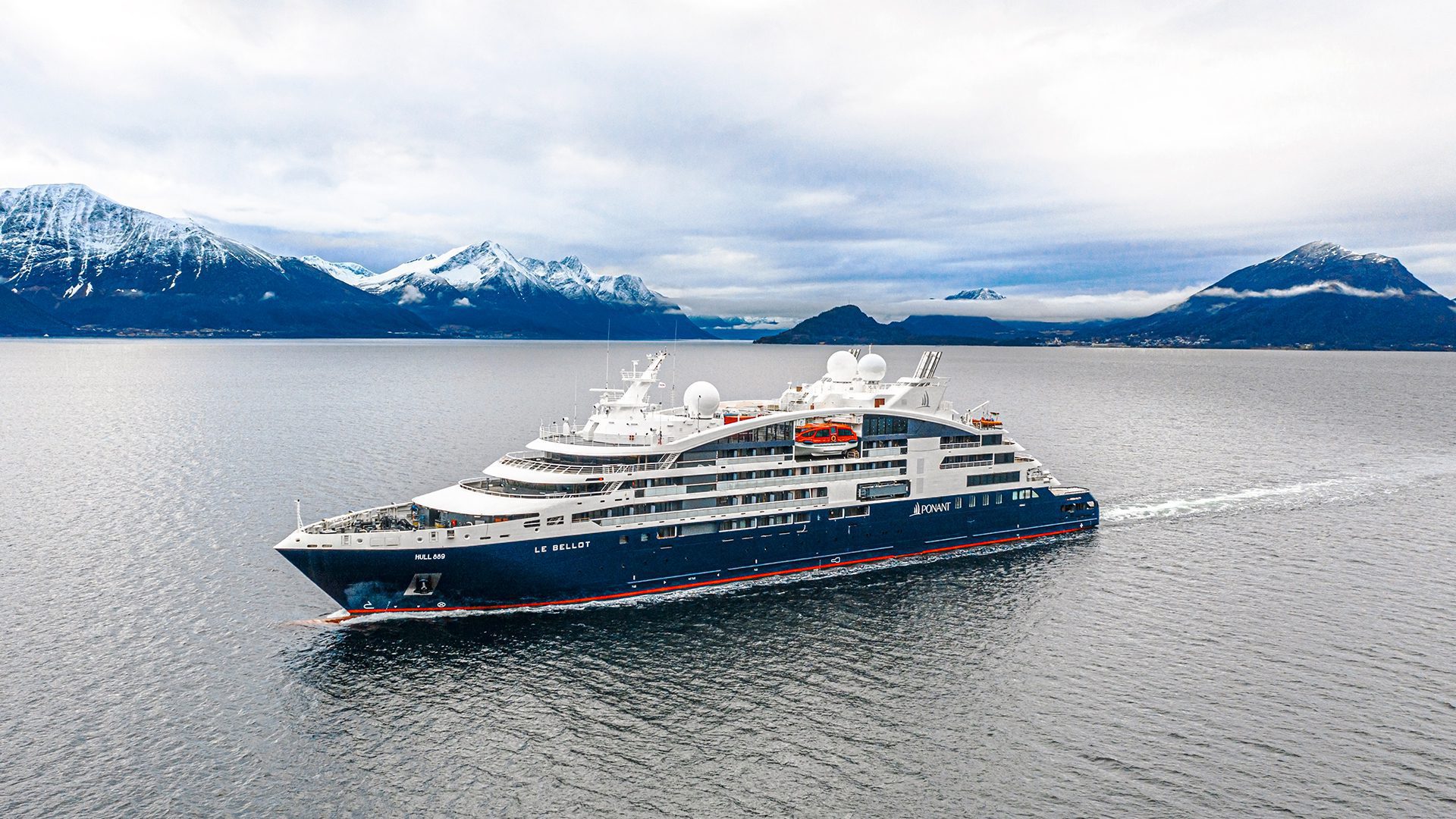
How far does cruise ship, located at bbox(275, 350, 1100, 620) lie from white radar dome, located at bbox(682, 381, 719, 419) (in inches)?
3.9

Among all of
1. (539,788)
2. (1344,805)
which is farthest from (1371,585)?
(539,788)

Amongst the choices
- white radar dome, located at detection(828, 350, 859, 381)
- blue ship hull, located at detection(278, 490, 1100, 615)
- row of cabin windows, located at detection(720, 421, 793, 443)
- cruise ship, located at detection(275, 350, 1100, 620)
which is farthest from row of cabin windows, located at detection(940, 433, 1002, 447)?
row of cabin windows, located at detection(720, 421, 793, 443)

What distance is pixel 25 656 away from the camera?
3741 centimetres

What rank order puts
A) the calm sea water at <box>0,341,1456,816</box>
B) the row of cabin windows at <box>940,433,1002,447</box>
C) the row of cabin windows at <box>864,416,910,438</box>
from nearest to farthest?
1. the calm sea water at <box>0,341,1456,816</box>
2. the row of cabin windows at <box>864,416,910,438</box>
3. the row of cabin windows at <box>940,433,1002,447</box>

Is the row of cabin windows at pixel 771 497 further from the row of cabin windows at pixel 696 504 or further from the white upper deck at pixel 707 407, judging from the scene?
the white upper deck at pixel 707 407

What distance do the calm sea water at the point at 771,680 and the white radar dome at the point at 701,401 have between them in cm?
1193

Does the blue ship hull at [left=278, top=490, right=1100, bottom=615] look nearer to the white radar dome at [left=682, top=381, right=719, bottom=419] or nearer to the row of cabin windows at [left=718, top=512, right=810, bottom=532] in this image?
the row of cabin windows at [left=718, top=512, right=810, bottom=532]

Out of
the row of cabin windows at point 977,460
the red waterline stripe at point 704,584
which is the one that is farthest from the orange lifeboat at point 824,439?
the row of cabin windows at point 977,460

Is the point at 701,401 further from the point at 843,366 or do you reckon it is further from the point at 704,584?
the point at 843,366

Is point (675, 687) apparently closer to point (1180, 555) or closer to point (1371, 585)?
point (1180, 555)

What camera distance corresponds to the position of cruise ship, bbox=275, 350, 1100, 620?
42.8 metres

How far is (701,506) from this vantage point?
48562 millimetres

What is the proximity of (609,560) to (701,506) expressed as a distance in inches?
263

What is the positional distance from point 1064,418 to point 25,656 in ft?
416
